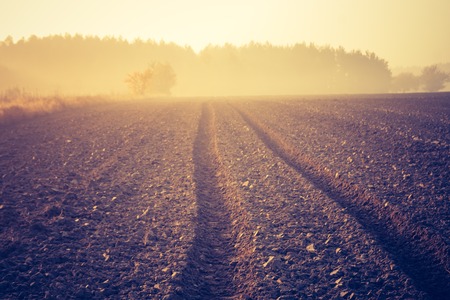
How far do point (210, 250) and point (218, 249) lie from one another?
128 millimetres

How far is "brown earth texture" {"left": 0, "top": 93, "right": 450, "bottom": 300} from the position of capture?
321 centimetres

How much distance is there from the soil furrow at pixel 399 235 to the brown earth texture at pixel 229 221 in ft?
0.07

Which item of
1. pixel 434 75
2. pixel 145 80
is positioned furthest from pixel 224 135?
pixel 434 75

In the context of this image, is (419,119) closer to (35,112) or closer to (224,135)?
(224,135)

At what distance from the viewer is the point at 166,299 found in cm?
296

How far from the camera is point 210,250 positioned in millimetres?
4055

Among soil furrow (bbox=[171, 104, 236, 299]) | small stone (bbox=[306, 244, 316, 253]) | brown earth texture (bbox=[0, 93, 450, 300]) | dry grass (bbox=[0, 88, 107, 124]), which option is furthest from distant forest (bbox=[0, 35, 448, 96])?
small stone (bbox=[306, 244, 316, 253])

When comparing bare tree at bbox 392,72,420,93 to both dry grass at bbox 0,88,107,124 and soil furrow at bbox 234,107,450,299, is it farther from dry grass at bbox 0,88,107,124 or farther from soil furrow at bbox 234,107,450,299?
soil furrow at bbox 234,107,450,299

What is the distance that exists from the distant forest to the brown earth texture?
79284 mm

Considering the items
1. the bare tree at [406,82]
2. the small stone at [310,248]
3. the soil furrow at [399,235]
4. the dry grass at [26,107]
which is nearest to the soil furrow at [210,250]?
the small stone at [310,248]

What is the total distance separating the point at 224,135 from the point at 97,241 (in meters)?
8.38

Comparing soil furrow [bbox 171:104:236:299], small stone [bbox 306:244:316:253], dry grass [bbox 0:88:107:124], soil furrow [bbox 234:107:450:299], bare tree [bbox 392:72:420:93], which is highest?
bare tree [bbox 392:72:420:93]

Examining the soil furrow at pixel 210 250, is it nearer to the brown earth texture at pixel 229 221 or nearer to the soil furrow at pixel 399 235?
the brown earth texture at pixel 229 221

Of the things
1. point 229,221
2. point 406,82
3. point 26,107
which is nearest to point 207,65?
point 406,82
